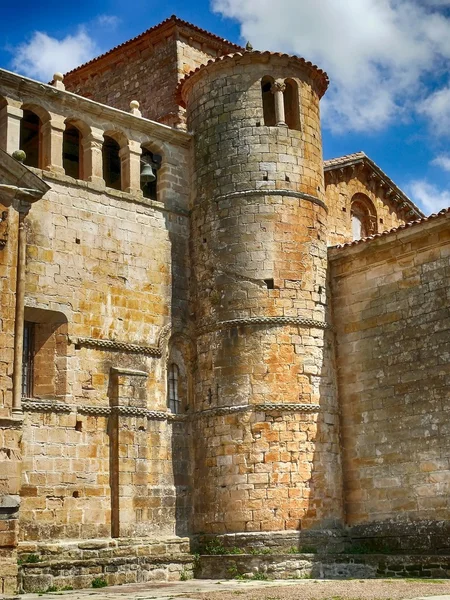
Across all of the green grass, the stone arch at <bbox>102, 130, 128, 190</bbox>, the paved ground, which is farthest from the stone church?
the paved ground

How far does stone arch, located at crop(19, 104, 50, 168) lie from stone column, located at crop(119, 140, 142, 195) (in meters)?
1.62

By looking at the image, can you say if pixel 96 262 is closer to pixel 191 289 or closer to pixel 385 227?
pixel 191 289

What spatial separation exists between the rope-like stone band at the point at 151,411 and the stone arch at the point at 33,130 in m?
4.38

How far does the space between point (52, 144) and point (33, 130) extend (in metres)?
2.86

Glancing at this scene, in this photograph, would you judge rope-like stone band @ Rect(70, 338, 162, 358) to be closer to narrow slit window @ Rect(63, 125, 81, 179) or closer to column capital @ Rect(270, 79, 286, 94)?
narrow slit window @ Rect(63, 125, 81, 179)

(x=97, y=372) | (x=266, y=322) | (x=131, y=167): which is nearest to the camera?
(x=97, y=372)

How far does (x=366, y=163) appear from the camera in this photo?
20.6 meters

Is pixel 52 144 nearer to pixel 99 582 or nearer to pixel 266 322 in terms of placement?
pixel 266 322

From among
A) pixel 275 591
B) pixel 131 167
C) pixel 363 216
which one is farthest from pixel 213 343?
pixel 363 216

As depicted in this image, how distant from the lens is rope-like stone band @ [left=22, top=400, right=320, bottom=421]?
14000 mm

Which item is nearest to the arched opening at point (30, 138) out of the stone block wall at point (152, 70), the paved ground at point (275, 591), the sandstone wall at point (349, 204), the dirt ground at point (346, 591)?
the stone block wall at point (152, 70)

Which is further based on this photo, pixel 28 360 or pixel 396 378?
pixel 396 378

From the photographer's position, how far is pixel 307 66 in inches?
690

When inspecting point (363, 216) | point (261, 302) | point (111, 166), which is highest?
point (111, 166)
